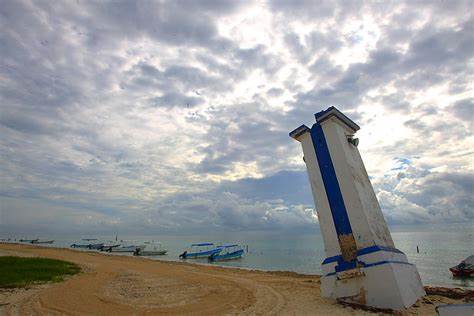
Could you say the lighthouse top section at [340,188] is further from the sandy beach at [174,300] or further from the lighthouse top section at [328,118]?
the sandy beach at [174,300]

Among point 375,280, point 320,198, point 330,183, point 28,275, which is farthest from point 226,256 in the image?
point 375,280

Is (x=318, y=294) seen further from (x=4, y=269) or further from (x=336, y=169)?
(x=4, y=269)

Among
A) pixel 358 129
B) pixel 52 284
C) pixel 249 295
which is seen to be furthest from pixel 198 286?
pixel 358 129

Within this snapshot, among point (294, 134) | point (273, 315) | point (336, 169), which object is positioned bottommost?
point (273, 315)

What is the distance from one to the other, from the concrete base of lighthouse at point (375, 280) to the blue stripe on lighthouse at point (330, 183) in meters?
1.06

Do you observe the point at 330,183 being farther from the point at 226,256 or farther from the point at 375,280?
the point at 226,256

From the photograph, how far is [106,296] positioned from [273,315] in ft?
21.4

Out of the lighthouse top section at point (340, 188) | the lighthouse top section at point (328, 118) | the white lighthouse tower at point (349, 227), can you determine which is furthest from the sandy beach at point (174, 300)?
the lighthouse top section at point (328, 118)

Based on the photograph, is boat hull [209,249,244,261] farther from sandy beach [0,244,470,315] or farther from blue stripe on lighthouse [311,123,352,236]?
blue stripe on lighthouse [311,123,352,236]

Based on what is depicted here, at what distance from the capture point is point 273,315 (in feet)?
28.3

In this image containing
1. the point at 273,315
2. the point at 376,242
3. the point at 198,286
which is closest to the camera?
the point at 273,315

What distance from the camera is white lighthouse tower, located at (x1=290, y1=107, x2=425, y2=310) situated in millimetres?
8758

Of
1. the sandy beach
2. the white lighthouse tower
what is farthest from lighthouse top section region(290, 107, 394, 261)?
the sandy beach

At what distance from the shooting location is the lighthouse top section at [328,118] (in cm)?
1122
